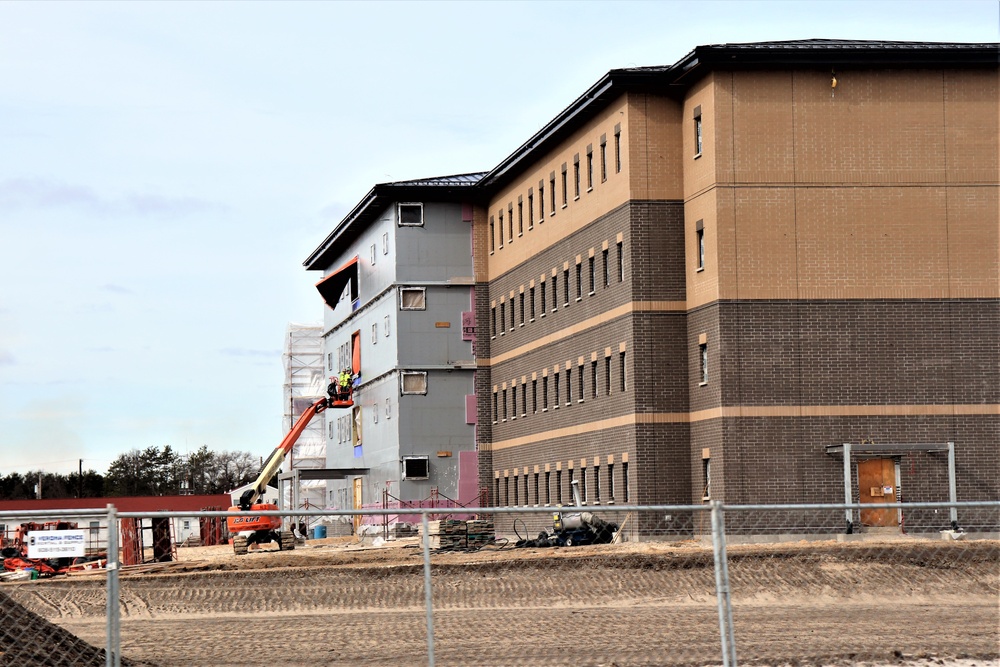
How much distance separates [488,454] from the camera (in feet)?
221

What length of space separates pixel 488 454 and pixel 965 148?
2877cm

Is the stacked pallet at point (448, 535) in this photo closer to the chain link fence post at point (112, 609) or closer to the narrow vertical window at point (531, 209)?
the narrow vertical window at point (531, 209)

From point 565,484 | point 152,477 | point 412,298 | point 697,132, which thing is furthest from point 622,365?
point 152,477

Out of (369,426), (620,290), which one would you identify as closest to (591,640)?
(620,290)

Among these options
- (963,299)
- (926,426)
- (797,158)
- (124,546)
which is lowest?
(124,546)

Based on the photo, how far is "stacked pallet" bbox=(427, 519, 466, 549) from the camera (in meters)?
55.6

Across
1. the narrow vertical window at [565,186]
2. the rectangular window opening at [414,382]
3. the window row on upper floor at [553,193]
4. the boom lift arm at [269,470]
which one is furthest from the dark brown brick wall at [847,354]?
the boom lift arm at [269,470]

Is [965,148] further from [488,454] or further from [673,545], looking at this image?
[488,454]

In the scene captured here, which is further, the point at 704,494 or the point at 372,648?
the point at 704,494

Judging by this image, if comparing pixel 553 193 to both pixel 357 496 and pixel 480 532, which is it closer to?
pixel 480 532

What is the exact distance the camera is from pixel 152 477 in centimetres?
16375

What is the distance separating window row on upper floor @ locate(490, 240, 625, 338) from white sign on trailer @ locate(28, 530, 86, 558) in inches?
1465

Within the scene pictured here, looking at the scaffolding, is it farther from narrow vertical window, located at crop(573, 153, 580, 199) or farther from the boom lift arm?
narrow vertical window, located at crop(573, 153, 580, 199)

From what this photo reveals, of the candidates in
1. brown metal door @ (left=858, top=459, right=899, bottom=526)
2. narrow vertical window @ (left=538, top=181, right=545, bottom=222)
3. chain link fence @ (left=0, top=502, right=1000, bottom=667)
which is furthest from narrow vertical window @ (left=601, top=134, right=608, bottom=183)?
brown metal door @ (left=858, top=459, right=899, bottom=526)
